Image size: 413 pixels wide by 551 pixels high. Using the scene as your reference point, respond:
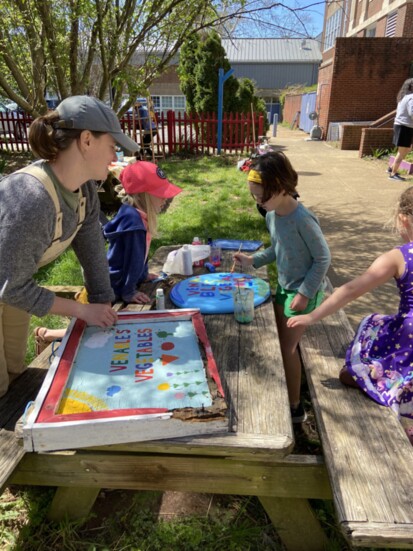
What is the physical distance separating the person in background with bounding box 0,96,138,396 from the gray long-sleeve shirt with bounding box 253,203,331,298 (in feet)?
3.23

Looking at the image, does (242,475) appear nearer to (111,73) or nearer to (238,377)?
(238,377)

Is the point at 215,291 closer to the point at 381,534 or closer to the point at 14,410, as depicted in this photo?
the point at 14,410

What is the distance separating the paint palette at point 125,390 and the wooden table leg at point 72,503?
57 centimetres

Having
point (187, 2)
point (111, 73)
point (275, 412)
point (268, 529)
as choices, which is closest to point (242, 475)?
point (275, 412)

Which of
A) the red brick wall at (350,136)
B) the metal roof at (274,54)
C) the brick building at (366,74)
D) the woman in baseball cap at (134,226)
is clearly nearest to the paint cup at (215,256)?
the woman in baseball cap at (134,226)

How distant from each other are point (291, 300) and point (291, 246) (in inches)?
12.5

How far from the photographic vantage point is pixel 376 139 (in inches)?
476

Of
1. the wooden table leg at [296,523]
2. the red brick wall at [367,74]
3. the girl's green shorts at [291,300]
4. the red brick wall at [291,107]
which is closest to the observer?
the wooden table leg at [296,523]

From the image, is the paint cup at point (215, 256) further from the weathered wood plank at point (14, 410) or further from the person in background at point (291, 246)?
the weathered wood plank at point (14, 410)

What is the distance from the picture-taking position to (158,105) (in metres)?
42.1

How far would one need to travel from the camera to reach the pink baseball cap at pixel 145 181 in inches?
105

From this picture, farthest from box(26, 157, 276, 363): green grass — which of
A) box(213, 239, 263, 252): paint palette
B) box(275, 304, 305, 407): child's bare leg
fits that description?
box(275, 304, 305, 407): child's bare leg

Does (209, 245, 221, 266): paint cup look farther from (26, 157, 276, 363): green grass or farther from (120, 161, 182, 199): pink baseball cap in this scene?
(26, 157, 276, 363): green grass

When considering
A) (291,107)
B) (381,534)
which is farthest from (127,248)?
(291,107)
